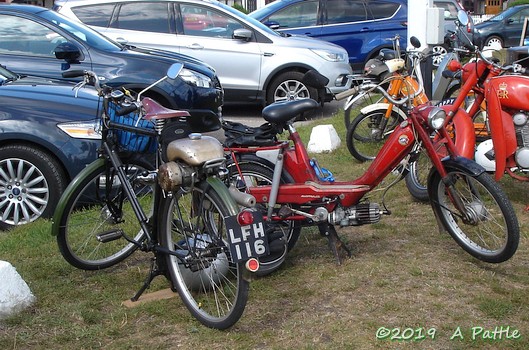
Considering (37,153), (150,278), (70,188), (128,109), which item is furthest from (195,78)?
(150,278)

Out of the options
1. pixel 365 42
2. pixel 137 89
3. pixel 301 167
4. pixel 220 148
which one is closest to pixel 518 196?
pixel 301 167

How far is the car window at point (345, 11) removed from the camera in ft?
42.2

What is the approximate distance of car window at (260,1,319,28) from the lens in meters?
12.9

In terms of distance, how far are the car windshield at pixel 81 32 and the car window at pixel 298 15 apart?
17.8ft

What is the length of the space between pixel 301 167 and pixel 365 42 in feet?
29.4

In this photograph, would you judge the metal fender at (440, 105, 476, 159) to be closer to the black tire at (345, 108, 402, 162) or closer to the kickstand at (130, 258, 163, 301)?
the black tire at (345, 108, 402, 162)

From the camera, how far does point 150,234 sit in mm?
3984

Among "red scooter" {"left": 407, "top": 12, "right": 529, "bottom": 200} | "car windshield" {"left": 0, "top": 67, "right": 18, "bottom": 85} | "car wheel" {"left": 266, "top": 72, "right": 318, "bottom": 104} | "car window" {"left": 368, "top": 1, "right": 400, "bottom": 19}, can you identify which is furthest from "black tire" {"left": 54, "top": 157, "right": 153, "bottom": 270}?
"car window" {"left": 368, "top": 1, "right": 400, "bottom": 19}

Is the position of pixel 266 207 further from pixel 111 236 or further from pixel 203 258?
pixel 111 236

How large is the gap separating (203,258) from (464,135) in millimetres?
2489

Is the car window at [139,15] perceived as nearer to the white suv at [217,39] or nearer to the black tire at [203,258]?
the white suv at [217,39]

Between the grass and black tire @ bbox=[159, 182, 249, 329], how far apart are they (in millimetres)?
108

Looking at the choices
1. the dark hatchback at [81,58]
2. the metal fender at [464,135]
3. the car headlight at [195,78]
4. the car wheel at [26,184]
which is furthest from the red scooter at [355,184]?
the car headlight at [195,78]

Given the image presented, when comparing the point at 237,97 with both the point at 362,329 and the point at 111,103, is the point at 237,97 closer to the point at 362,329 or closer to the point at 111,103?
the point at 111,103
